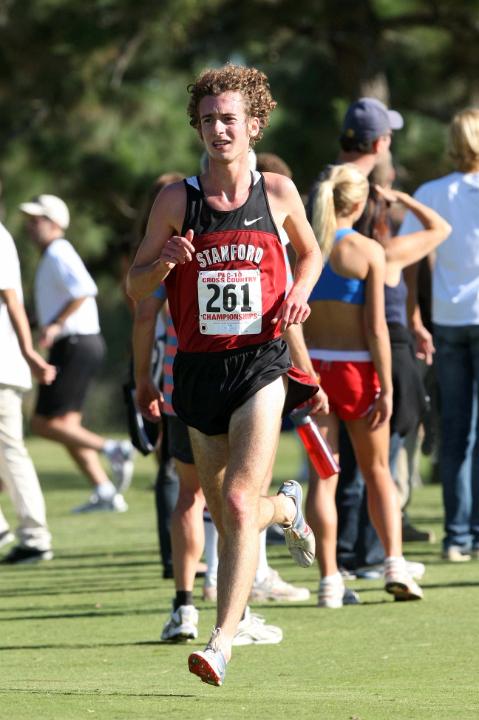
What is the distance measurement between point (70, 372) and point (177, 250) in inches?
275

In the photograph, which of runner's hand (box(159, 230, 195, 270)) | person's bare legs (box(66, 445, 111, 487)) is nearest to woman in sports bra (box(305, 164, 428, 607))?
runner's hand (box(159, 230, 195, 270))

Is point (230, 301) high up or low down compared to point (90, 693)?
up

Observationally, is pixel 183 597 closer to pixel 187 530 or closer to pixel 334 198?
pixel 187 530

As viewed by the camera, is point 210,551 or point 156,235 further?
point 210,551

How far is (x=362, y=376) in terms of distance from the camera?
789cm

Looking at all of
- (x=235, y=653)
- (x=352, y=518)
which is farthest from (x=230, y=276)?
(x=352, y=518)

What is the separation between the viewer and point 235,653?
6.70m

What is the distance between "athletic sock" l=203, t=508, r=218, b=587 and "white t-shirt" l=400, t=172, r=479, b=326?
1844 mm

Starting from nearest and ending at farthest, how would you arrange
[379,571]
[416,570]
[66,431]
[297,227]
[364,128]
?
1. [297,227]
2. [364,128]
3. [416,570]
4. [379,571]
5. [66,431]

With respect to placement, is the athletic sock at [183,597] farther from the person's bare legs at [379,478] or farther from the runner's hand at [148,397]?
the person's bare legs at [379,478]

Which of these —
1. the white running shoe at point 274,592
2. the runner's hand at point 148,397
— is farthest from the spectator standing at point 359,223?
the runner's hand at point 148,397

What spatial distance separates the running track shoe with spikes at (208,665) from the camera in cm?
530

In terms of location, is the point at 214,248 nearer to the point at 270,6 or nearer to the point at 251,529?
the point at 251,529

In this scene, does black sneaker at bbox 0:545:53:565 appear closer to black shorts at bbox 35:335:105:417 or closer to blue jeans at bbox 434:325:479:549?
blue jeans at bbox 434:325:479:549
